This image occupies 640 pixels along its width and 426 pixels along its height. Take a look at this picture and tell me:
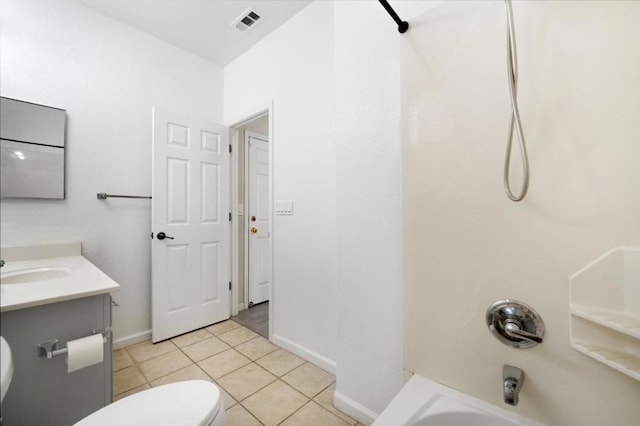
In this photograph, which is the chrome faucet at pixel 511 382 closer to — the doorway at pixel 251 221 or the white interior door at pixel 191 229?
the white interior door at pixel 191 229

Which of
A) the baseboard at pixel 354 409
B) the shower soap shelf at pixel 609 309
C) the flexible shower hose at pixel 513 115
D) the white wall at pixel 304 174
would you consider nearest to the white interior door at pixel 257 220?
the white wall at pixel 304 174

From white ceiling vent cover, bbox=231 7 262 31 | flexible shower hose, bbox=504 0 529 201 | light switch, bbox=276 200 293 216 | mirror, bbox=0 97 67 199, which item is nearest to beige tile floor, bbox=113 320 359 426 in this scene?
mirror, bbox=0 97 67 199

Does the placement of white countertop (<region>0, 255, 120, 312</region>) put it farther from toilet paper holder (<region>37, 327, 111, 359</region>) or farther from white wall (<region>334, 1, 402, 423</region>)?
white wall (<region>334, 1, 402, 423</region>)

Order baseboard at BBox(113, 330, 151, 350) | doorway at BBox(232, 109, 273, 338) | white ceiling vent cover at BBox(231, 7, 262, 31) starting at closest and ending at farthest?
baseboard at BBox(113, 330, 151, 350), white ceiling vent cover at BBox(231, 7, 262, 31), doorway at BBox(232, 109, 273, 338)

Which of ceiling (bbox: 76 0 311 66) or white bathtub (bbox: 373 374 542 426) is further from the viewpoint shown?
ceiling (bbox: 76 0 311 66)

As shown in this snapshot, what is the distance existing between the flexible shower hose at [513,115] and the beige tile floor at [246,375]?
4.35ft

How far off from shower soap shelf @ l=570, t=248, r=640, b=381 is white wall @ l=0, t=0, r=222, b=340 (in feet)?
4.04

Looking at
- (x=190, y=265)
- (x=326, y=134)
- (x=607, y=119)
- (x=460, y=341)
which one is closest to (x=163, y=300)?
(x=190, y=265)

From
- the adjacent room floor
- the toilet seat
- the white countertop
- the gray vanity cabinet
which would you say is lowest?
the adjacent room floor

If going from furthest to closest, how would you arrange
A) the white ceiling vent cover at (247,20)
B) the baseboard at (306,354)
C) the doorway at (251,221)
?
the doorway at (251,221), the white ceiling vent cover at (247,20), the baseboard at (306,354)

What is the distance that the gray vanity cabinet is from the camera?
37 cm

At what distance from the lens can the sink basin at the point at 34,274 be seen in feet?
1.27

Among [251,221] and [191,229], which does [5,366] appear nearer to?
[191,229]

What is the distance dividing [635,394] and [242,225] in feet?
8.95
